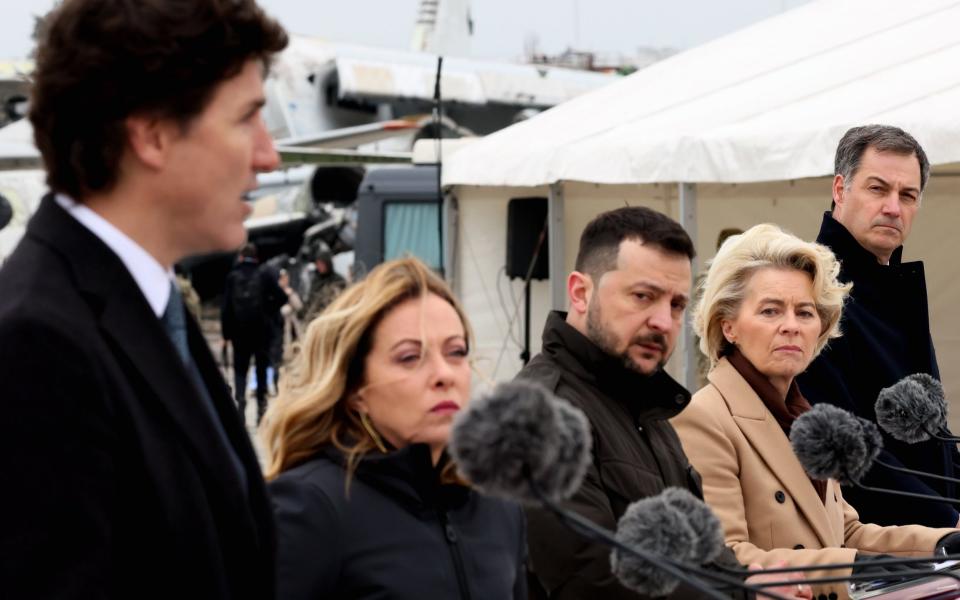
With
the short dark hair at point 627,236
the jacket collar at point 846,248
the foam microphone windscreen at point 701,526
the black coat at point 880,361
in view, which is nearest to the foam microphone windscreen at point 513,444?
the foam microphone windscreen at point 701,526

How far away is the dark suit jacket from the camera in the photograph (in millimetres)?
1358

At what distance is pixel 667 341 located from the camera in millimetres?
2936

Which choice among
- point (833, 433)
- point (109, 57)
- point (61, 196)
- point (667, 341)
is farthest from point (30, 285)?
point (667, 341)

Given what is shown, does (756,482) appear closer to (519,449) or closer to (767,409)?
(767,409)

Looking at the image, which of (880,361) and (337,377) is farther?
(880,361)

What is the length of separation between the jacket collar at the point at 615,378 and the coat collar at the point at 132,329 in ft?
4.77

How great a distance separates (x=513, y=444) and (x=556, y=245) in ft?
25.5

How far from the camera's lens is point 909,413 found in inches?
106

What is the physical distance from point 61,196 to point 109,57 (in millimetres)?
178

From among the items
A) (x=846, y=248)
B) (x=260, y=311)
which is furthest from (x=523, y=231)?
(x=846, y=248)

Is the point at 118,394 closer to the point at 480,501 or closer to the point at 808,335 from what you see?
the point at 480,501

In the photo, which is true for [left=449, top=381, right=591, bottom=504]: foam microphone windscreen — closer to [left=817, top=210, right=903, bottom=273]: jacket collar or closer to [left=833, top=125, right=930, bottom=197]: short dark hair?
[left=817, top=210, right=903, bottom=273]: jacket collar

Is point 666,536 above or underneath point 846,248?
underneath

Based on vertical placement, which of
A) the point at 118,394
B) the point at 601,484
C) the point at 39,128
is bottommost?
the point at 601,484
